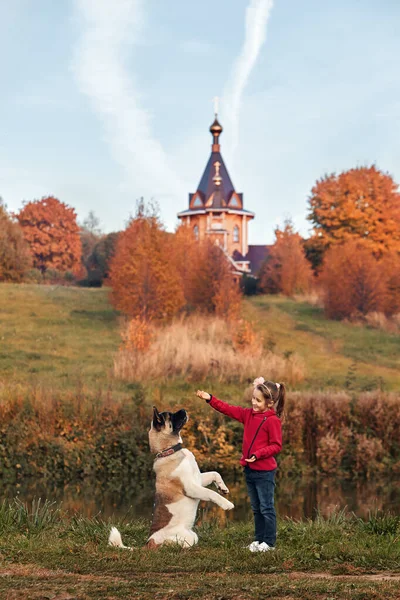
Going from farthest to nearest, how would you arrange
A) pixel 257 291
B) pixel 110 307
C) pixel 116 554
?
pixel 257 291, pixel 110 307, pixel 116 554

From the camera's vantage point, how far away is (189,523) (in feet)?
24.3

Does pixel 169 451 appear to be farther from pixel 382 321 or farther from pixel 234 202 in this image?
pixel 234 202

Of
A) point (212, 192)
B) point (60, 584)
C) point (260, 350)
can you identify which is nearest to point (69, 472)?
point (260, 350)

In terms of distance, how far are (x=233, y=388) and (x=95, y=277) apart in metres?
32.4

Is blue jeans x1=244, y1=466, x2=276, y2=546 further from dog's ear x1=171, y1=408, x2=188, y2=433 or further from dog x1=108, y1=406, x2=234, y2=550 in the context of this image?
dog's ear x1=171, y1=408, x2=188, y2=433

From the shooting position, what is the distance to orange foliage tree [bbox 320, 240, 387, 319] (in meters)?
38.5

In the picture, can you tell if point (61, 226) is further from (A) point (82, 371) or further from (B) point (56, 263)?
(A) point (82, 371)

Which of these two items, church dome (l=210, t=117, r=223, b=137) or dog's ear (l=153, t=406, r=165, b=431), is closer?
dog's ear (l=153, t=406, r=165, b=431)

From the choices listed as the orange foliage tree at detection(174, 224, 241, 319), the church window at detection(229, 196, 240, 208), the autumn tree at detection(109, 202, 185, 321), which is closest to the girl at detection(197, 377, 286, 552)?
the autumn tree at detection(109, 202, 185, 321)

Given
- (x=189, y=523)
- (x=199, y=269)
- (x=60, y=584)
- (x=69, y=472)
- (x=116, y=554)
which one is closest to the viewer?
(x=60, y=584)

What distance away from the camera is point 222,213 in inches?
2931

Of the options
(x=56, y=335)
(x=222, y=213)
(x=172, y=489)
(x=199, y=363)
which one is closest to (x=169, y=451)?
(x=172, y=489)

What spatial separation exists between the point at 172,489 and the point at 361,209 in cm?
4051

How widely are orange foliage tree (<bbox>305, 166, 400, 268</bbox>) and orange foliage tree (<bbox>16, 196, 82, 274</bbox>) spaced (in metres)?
23.1
